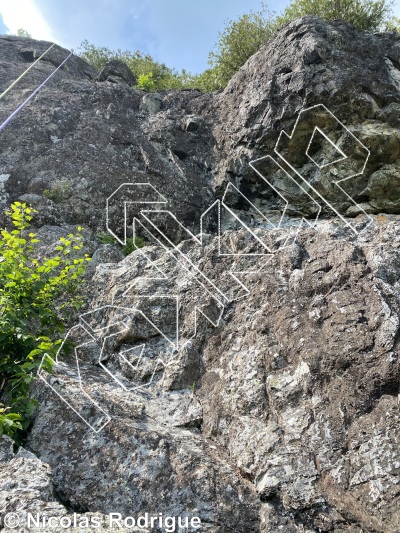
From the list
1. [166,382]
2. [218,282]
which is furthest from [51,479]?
[218,282]

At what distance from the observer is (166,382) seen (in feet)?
19.9

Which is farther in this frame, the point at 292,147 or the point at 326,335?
the point at 292,147

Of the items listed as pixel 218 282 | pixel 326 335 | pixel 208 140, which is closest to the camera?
pixel 326 335

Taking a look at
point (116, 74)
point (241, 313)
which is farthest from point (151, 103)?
point (241, 313)

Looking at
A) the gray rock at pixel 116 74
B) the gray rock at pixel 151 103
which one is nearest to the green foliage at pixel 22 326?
the gray rock at pixel 151 103

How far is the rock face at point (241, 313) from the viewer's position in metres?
4.49

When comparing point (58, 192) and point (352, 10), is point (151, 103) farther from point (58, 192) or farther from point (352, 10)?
point (352, 10)

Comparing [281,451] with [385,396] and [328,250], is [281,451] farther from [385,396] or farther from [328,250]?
[328,250]

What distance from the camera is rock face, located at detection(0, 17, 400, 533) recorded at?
449cm

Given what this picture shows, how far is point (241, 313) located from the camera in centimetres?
636

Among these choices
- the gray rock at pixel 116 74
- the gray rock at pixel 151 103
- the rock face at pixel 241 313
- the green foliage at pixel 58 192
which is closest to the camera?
the rock face at pixel 241 313

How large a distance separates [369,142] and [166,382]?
235 inches

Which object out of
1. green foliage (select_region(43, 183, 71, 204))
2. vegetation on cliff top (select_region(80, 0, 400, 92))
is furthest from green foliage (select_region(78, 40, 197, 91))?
green foliage (select_region(43, 183, 71, 204))

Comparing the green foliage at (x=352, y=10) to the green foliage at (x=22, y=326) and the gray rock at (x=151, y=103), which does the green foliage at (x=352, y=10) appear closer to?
the gray rock at (x=151, y=103)
